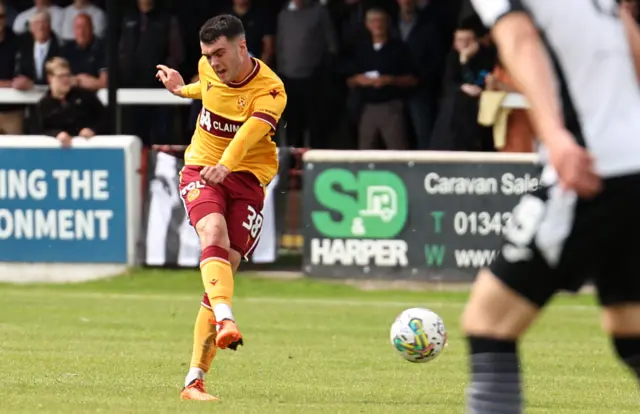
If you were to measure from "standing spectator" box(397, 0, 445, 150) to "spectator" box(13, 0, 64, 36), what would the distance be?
15.1ft

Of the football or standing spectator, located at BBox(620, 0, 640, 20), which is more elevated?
standing spectator, located at BBox(620, 0, 640, 20)

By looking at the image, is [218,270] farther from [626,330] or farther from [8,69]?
[8,69]

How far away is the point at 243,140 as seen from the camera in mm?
8914

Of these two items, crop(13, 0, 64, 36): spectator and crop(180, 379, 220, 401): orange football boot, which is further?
crop(13, 0, 64, 36): spectator

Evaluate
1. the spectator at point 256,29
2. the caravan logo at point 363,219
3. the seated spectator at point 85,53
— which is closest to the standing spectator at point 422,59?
the spectator at point 256,29

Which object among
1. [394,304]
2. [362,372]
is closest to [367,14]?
[394,304]

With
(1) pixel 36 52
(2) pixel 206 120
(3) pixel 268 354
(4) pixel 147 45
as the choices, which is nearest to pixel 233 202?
(2) pixel 206 120

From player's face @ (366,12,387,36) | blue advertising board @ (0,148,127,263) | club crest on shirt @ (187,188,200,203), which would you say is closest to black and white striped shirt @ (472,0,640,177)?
club crest on shirt @ (187,188,200,203)

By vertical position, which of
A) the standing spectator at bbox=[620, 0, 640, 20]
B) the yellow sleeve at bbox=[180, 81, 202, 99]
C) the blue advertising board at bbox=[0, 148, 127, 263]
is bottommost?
the blue advertising board at bbox=[0, 148, 127, 263]

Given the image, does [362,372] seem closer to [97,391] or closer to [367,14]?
[97,391]

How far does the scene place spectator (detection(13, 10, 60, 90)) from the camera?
1984 centimetres

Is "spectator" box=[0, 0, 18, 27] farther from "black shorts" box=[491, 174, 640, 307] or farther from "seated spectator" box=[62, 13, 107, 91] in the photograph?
"black shorts" box=[491, 174, 640, 307]

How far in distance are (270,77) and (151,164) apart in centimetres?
880

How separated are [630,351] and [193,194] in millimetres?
4247
